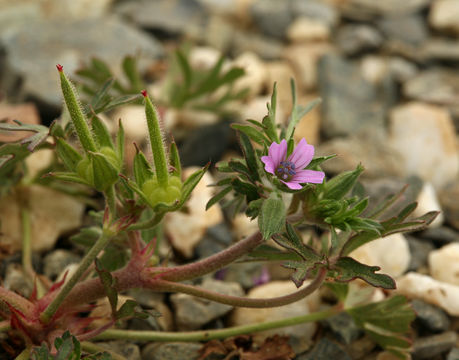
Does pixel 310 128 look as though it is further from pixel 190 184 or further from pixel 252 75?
pixel 190 184

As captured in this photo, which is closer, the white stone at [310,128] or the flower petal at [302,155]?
the flower petal at [302,155]

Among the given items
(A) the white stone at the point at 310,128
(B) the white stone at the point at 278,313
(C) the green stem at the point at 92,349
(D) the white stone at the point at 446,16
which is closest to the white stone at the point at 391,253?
(B) the white stone at the point at 278,313

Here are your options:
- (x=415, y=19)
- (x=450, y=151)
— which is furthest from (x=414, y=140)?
(x=415, y=19)

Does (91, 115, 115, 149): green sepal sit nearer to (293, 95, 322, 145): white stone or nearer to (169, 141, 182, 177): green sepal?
(169, 141, 182, 177): green sepal

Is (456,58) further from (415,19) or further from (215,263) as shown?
(215,263)

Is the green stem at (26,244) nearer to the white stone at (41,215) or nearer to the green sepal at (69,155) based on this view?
the white stone at (41,215)

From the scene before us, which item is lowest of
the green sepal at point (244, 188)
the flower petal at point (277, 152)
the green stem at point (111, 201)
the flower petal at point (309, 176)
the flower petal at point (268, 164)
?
the green stem at point (111, 201)

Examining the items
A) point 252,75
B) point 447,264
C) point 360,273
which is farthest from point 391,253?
point 252,75
